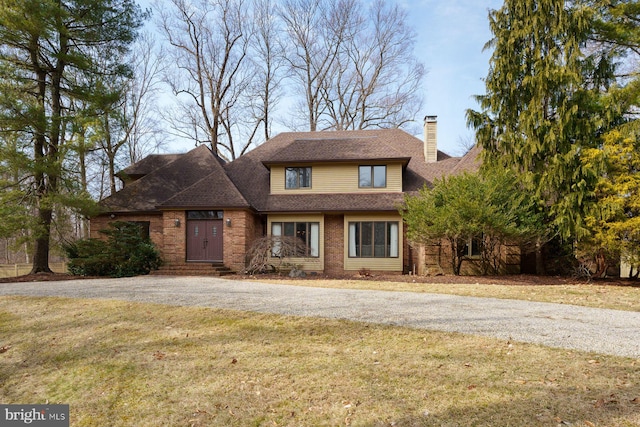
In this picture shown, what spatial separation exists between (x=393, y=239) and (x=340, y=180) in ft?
11.6

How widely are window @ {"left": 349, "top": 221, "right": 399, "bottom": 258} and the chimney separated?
4.62 meters

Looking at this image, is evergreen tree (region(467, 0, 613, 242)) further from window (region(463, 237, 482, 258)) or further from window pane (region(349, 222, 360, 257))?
window pane (region(349, 222, 360, 257))

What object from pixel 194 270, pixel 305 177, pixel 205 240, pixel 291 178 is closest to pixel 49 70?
pixel 205 240

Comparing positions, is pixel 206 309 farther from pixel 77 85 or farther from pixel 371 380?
pixel 77 85

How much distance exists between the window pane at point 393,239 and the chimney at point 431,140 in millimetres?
4565

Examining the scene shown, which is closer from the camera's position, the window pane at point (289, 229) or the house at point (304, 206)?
the house at point (304, 206)

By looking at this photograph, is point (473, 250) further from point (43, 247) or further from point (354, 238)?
point (43, 247)

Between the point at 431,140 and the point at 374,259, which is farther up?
the point at 431,140

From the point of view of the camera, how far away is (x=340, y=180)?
16.7 metres

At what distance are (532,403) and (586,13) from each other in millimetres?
14337

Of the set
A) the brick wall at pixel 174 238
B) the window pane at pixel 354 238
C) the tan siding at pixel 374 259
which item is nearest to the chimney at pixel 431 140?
the tan siding at pixel 374 259

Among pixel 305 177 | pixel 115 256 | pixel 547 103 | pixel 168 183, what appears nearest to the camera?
pixel 547 103

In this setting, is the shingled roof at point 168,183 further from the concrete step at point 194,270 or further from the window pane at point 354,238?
the window pane at point 354,238

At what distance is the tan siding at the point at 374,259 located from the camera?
15609 mm
